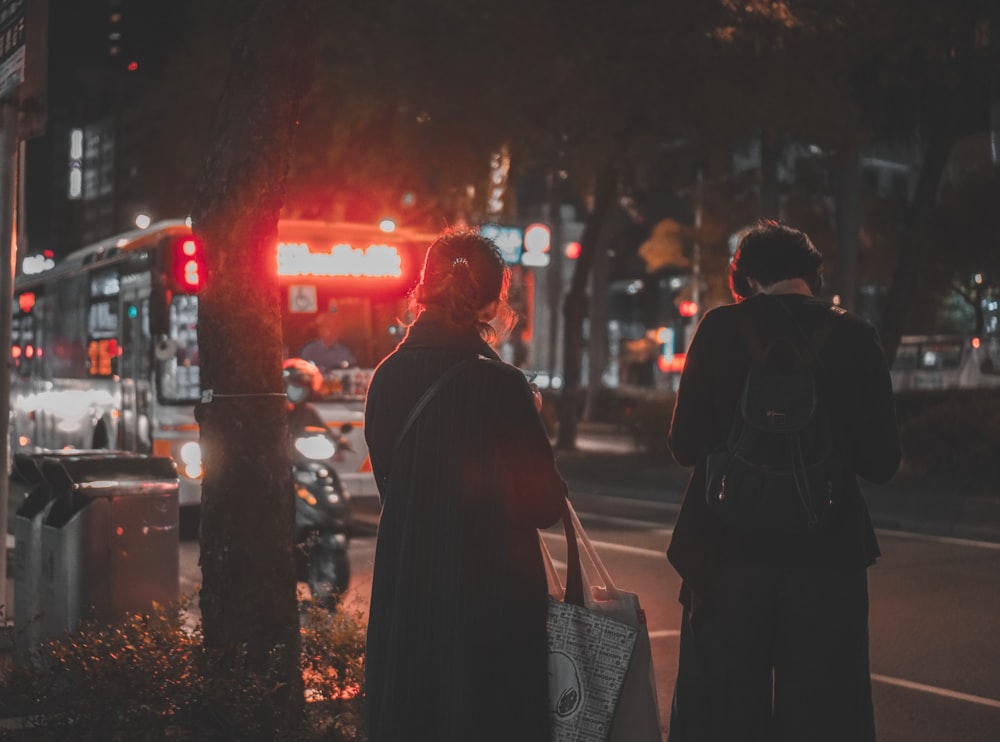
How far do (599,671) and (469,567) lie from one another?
0.37 meters

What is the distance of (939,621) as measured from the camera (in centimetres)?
877

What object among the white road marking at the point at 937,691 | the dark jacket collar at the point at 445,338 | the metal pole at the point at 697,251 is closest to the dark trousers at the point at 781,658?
the dark jacket collar at the point at 445,338

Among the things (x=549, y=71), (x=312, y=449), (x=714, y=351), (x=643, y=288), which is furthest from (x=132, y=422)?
(x=643, y=288)

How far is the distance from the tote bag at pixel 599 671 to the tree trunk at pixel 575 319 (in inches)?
778

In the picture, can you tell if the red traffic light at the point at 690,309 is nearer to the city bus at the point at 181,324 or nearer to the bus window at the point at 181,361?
the city bus at the point at 181,324

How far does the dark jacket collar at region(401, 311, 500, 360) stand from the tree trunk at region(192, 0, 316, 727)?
1.64 m

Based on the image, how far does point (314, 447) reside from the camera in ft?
31.2

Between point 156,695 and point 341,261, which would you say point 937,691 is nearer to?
point 156,695

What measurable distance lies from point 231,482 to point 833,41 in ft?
38.3

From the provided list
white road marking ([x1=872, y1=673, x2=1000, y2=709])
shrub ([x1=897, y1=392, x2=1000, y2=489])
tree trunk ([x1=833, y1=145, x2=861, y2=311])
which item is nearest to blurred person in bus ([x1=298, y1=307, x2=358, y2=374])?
shrub ([x1=897, y1=392, x2=1000, y2=489])

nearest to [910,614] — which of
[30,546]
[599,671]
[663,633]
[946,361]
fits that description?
[663,633]

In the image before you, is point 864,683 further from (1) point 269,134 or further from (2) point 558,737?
(1) point 269,134

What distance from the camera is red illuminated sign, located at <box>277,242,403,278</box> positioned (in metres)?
13.6

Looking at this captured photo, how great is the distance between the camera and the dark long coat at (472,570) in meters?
3.20
